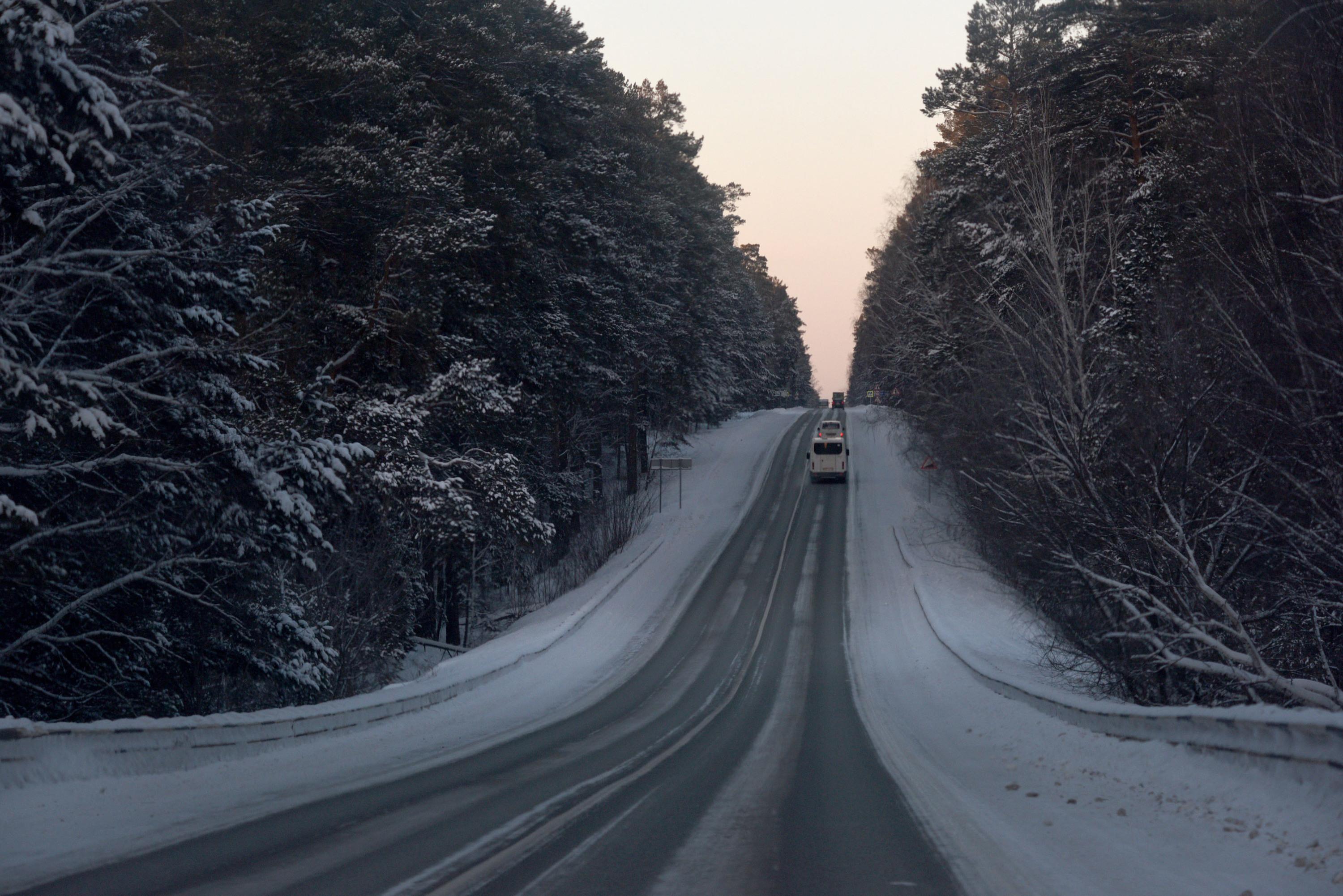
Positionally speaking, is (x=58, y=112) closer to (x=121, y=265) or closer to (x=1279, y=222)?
(x=121, y=265)

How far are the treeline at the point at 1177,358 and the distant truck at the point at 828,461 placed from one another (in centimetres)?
2738

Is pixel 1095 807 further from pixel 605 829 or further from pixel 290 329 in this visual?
pixel 290 329

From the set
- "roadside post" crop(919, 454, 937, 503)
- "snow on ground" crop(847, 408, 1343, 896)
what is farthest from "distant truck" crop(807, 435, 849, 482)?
"snow on ground" crop(847, 408, 1343, 896)

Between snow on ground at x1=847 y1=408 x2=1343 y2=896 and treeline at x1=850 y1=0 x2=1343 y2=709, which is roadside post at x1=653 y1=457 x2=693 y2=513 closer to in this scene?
treeline at x1=850 y1=0 x2=1343 y2=709

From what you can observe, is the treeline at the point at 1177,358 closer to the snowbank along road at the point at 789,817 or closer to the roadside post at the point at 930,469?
the snowbank along road at the point at 789,817

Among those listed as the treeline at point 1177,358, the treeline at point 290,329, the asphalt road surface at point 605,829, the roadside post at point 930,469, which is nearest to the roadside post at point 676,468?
the treeline at point 290,329

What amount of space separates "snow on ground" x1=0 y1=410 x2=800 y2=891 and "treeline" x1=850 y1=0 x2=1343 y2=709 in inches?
348

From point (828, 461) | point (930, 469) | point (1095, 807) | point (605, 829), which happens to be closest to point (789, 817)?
point (605, 829)

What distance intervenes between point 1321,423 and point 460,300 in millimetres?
21126

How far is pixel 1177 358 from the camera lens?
13938 millimetres

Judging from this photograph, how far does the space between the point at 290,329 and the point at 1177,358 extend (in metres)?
15.5

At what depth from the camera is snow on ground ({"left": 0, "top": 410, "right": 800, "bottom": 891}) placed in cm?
721

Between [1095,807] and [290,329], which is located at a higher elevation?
[290,329]

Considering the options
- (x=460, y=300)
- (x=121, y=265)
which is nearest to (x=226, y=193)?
(x=121, y=265)
